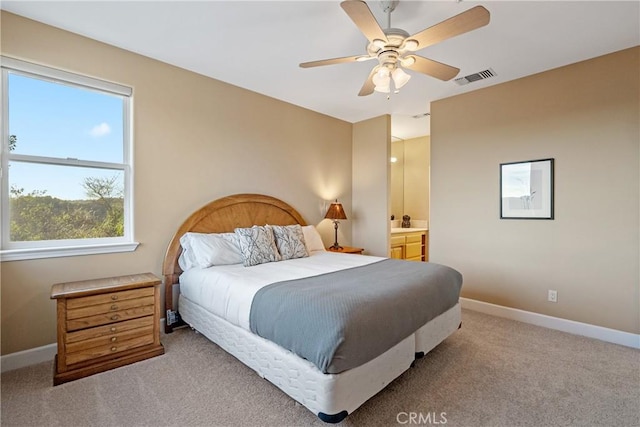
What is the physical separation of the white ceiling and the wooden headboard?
1.41m

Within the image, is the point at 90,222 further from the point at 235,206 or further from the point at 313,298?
the point at 313,298

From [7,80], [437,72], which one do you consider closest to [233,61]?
[7,80]

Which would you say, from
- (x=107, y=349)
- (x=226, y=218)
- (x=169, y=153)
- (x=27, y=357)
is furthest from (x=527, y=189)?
(x=27, y=357)

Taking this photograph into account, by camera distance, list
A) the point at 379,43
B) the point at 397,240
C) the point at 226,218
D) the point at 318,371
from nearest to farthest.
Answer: the point at 318,371 → the point at 379,43 → the point at 226,218 → the point at 397,240

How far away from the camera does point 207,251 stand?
286 centimetres

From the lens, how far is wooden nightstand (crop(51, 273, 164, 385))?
82.6 inches

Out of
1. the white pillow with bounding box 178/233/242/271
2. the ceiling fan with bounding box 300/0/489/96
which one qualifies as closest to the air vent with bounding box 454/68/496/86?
the ceiling fan with bounding box 300/0/489/96

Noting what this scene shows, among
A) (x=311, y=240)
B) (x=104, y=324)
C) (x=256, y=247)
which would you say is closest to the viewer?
(x=104, y=324)

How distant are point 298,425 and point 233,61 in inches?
122

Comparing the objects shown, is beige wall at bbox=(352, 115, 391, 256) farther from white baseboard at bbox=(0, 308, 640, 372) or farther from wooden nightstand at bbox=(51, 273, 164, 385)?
wooden nightstand at bbox=(51, 273, 164, 385)

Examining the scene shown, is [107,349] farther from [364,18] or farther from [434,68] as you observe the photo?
[434,68]

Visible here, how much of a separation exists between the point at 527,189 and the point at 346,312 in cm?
280

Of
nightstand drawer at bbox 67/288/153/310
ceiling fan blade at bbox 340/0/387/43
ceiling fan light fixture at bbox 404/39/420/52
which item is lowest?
nightstand drawer at bbox 67/288/153/310

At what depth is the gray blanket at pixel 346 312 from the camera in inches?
62.1
